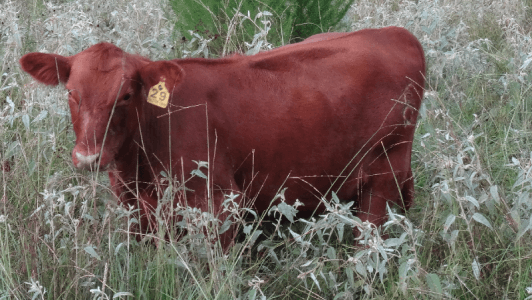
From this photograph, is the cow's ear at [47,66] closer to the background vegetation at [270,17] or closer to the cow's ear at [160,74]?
the cow's ear at [160,74]

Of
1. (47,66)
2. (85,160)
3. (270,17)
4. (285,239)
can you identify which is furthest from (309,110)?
(270,17)

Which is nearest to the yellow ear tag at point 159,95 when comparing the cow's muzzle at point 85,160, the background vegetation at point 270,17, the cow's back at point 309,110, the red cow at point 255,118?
the red cow at point 255,118

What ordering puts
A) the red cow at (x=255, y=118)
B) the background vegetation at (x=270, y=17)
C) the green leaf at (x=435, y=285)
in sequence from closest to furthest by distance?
the green leaf at (x=435, y=285) < the red cow at (x=255, y=118) < the background vegetation at (x=270, y=17)

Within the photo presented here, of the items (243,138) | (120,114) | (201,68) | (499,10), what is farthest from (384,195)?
(499,10)

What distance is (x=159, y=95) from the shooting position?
275 centimetres

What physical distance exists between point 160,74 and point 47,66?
57cm

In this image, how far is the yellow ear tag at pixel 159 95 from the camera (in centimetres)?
274

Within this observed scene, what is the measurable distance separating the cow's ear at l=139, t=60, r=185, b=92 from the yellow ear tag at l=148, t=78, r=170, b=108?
19 millimetres

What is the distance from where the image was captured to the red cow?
269 centimetres

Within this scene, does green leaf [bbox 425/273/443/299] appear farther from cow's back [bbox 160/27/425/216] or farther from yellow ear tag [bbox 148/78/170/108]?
yellow ear tag [bbox 148/78/170/108]

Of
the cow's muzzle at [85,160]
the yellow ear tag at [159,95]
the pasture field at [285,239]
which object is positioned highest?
the yellow ear tag at [159,95]

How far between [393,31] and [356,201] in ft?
3.34

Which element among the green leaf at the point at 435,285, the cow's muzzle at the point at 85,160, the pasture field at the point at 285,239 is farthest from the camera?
the cow's muzzle at the point at 85,160

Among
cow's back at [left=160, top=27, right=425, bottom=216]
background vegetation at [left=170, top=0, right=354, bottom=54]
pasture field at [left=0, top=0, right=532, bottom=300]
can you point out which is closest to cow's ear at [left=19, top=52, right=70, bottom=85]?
pasture field at [left=0, top=0, right=532, bottom=300]
